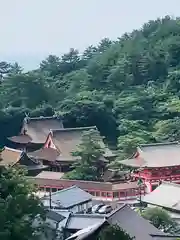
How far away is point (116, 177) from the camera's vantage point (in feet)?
105

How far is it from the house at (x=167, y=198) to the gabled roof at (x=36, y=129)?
42.6 ft

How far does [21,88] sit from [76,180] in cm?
1588

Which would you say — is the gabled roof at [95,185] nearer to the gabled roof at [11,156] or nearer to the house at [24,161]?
the house at [24,161]

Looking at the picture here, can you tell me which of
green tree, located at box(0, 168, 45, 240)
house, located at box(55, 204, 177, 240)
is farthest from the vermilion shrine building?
green tree, located at box(0, 168, 45, 240)

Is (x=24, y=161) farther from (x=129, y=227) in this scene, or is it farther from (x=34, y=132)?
(x=129, y=227)

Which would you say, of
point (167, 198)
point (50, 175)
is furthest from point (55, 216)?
point (50, 175)

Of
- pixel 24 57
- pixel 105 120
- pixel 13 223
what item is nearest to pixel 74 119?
pixel 105 120

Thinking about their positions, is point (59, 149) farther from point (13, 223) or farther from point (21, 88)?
point (13, 223)

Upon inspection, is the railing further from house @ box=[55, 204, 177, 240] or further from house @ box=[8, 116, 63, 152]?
house @ box=[55, 204, 177, 240]

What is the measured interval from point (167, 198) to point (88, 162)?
605 centimetres

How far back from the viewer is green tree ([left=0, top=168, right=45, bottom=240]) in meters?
18.4

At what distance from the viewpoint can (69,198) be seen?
26141 mm

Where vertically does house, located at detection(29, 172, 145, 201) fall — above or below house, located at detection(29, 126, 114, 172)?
below

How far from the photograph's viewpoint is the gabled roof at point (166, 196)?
26500 millimetres
